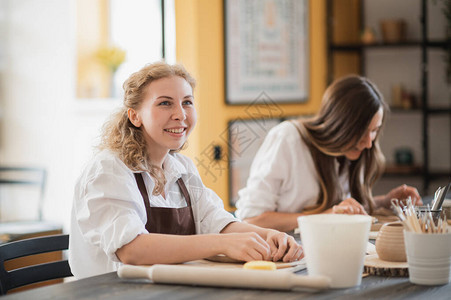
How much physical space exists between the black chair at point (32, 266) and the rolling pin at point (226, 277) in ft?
1.27

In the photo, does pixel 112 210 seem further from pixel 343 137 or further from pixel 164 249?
pixel 343 137

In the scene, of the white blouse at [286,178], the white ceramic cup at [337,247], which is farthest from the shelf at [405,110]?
the white ceramic cup at [337,247]

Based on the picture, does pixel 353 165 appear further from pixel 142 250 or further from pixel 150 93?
pixel 142 250

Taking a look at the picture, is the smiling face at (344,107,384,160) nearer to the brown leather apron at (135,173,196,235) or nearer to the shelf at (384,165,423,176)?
the brown leather apron at (135,173,196,235)

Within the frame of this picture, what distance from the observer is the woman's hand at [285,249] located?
1496 millimetres

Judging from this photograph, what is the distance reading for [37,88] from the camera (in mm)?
5188

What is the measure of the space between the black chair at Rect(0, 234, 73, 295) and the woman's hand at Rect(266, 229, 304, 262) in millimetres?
582

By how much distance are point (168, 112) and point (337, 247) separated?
68 centimetres

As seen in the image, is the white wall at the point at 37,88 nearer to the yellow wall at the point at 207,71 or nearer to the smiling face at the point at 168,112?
the yellow wall at the point at 207,71

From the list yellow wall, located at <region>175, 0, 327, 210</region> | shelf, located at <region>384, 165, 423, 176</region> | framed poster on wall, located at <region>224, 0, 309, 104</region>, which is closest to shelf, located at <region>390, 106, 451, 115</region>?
shelf, located at <region>384, 165, 423, 176</region>

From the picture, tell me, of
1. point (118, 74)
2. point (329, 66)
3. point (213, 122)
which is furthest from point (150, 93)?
point (118, 74)

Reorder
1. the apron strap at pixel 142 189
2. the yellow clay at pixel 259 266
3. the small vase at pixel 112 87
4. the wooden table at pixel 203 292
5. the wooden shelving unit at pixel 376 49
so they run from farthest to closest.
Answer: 1. the small vase at pixel 112 87
2. the wooden shelving unit at pixel 376 49
3. the apron strap at pixel 142 189
4. the yellow clay at pixel 259 266
5. the wooden table at pixel 203 292

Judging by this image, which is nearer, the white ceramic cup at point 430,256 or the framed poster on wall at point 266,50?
the white ceramic cup at point 430,256

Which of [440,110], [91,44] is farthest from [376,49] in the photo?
[91,44]
